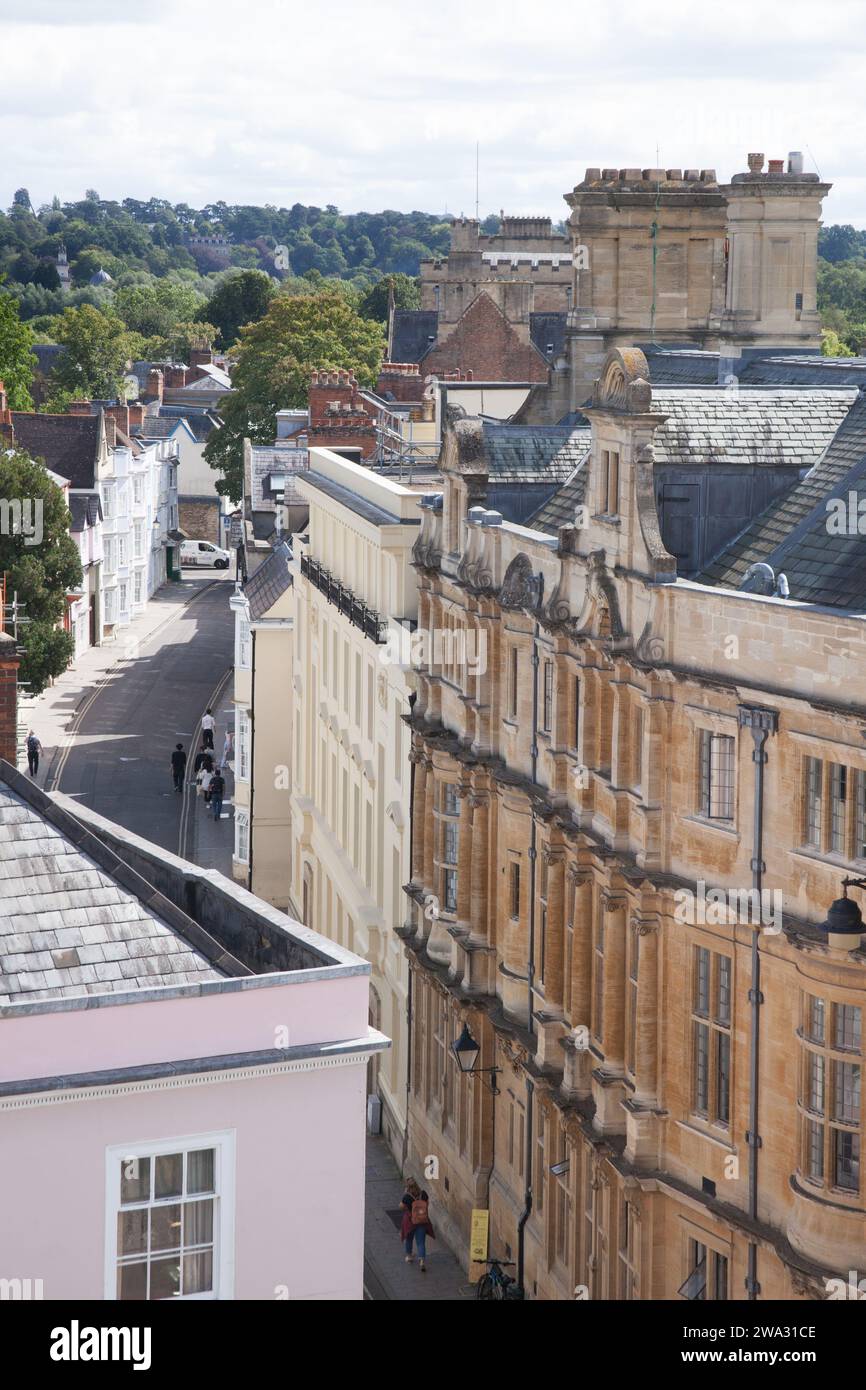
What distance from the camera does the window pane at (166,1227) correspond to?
17.9 m

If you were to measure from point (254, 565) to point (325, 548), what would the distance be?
1939cm

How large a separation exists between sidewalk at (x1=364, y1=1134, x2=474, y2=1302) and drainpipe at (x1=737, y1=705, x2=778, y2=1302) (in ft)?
24.2

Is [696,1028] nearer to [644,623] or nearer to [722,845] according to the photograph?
[722,845]

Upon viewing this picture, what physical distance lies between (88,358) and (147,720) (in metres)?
94.5

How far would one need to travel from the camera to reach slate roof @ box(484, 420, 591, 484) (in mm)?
35688

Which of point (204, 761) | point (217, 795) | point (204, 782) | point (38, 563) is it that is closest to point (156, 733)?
point (204, 761)

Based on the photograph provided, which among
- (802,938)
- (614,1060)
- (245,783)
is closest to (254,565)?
(245,783)

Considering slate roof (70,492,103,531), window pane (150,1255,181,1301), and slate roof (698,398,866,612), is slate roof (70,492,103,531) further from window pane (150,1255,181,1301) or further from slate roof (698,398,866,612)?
window pane (150,1255,181,1301)

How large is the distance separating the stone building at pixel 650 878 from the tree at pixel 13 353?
83.8 m

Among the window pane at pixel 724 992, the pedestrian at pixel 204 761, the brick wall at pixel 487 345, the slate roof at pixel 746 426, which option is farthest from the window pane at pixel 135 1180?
the brick wall at pixel 487 345

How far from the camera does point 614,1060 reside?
91.2 ft

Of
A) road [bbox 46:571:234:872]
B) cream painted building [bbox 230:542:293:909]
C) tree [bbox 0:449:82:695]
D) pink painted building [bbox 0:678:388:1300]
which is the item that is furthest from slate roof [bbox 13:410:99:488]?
pink painted building [bbox 0:678:388:1300]

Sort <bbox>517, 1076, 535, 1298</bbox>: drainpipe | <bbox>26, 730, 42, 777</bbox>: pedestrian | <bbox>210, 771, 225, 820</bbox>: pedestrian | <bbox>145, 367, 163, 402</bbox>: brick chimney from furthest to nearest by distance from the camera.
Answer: <bbox>145, 367, 163, 402</bbox>: brick chimney < <bbox>26, 730, 42, 777</bbox>: pedestrian < <bbox>210, 771, 225, 820</bbox>: pedestrian < <bbox>517, 1076, 535, 1298</bbox>: drainpipe

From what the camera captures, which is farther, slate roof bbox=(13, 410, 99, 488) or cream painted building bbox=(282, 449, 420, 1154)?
slate roof bbox=(13, 410, 99, 488)
